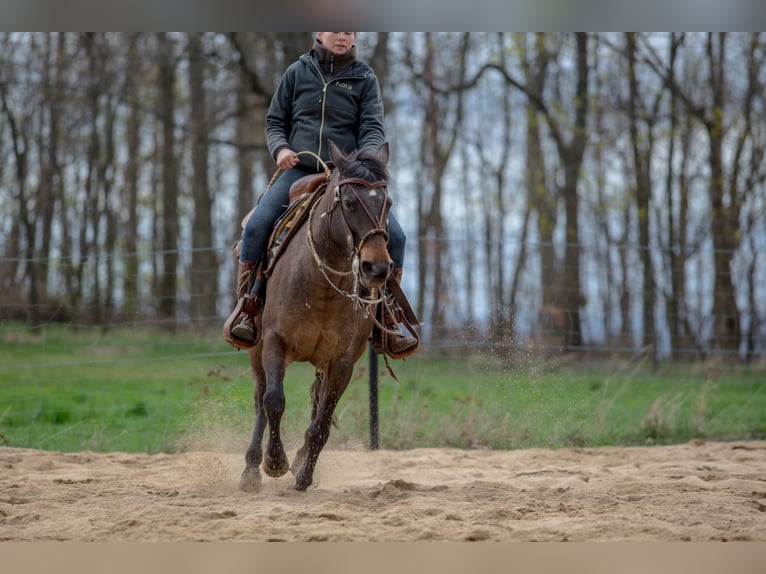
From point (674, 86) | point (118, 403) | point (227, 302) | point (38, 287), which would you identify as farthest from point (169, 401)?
point (674, 86)

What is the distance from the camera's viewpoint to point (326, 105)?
6.59 metres

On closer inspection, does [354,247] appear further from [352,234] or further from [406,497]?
[406,497]

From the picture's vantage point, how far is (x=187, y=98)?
2139 cm

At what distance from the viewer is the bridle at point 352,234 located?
17.3 feet

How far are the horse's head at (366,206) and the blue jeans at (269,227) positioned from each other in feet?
2.64

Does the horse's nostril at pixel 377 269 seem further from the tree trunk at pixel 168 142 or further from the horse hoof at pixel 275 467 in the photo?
the tree trunk at pixel 168 142

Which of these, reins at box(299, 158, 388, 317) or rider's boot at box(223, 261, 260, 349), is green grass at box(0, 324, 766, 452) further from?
reins at box(299, 158, 388, 317)

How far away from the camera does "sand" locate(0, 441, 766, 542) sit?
4.67 meters

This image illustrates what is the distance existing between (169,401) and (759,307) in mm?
9441

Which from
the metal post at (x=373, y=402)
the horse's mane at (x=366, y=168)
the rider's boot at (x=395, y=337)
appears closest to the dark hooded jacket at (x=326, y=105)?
the horse's mane at (x=366, y=168)

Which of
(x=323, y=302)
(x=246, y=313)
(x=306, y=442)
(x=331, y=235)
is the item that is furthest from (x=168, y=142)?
(x=331, y=235)

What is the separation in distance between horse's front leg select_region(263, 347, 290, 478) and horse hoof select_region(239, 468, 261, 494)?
18 centimetres

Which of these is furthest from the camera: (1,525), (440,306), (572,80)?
(572,80)

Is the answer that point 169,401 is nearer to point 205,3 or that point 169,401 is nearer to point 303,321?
point 303,321
